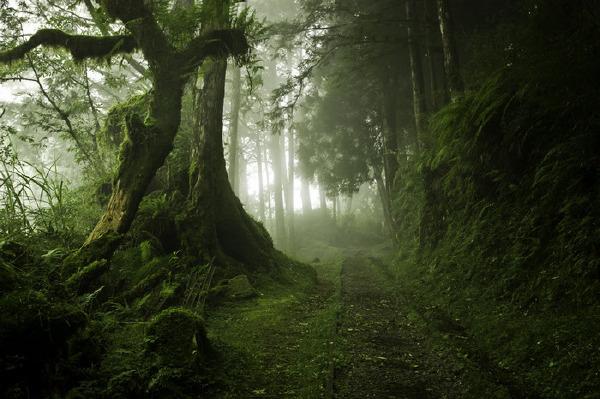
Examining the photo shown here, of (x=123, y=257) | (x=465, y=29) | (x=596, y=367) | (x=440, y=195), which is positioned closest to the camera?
(x=596, y=367)

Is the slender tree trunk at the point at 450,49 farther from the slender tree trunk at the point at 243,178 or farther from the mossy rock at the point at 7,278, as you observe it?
the slender tree trunk at the point at 243,178

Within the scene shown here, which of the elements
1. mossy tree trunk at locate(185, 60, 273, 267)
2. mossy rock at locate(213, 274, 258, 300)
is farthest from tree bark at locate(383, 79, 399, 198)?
mossy rock at locate(213, 274, 258, 300)

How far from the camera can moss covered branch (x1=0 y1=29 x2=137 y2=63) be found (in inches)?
277

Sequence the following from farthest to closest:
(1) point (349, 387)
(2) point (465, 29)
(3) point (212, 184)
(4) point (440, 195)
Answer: (2) point (465, 29) → (4) point (440, 195) → (3) point (212, 184) → (1) point (349, 387)

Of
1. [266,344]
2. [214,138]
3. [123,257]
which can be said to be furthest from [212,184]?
[266,344]

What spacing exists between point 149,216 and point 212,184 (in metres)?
1.62

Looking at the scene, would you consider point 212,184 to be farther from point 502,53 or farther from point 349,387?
point 502,53

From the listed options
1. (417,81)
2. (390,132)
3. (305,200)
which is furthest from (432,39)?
(305,200)

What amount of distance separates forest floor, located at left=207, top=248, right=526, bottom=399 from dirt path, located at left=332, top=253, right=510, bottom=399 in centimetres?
1

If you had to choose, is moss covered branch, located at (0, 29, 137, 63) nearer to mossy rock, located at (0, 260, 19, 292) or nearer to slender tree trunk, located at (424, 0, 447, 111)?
mossy rock, located at (0, 260, 19, 292)

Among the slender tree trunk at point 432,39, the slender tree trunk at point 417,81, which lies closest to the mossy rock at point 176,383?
the slender tree trunk at point 432,39

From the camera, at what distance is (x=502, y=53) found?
28.8ft

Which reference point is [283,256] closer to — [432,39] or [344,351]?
[344,351]

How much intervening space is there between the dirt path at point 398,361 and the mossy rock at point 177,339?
1.68 metres
